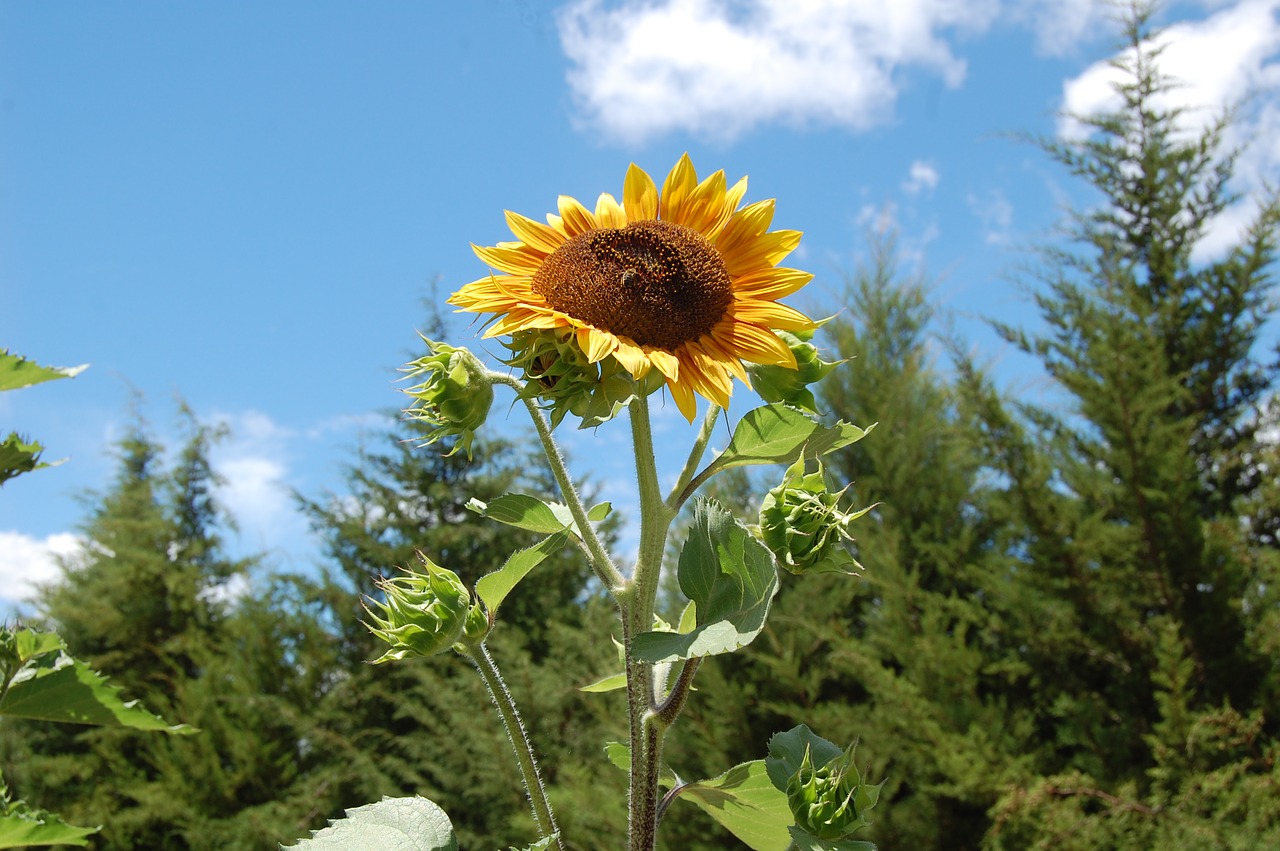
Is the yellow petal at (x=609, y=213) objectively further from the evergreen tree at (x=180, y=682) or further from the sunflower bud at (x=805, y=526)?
the evergreen tree at (x=180, y=682)

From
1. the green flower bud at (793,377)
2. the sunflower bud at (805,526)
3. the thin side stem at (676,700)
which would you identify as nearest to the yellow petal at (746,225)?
the green flower bud at (793,377)

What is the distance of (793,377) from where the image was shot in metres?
0.76

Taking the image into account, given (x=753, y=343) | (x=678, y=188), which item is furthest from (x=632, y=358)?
(x=678, y=188)

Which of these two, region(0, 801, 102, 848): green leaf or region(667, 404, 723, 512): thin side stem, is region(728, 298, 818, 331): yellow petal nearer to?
region(667, 404, 723, 512): thin side stem

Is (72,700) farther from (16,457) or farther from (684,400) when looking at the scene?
(684,400)

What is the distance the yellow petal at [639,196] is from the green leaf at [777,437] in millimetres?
216

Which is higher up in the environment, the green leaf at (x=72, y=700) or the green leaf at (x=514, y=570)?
the green leaf at (x=514, y=570)

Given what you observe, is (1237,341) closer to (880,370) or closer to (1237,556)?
(1237,556)

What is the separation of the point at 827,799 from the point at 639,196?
50 cm

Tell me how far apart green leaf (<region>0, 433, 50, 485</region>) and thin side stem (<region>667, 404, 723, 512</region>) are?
0.48 meters

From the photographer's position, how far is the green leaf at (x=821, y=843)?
0.66 m

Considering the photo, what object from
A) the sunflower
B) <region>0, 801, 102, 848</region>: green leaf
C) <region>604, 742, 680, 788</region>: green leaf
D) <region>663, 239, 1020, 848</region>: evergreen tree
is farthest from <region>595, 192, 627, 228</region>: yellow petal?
<region>663, 239, 1020, 848</region>: evergreen tree

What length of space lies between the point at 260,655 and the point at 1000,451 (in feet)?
17.5

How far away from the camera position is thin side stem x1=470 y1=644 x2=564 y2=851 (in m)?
0.71
